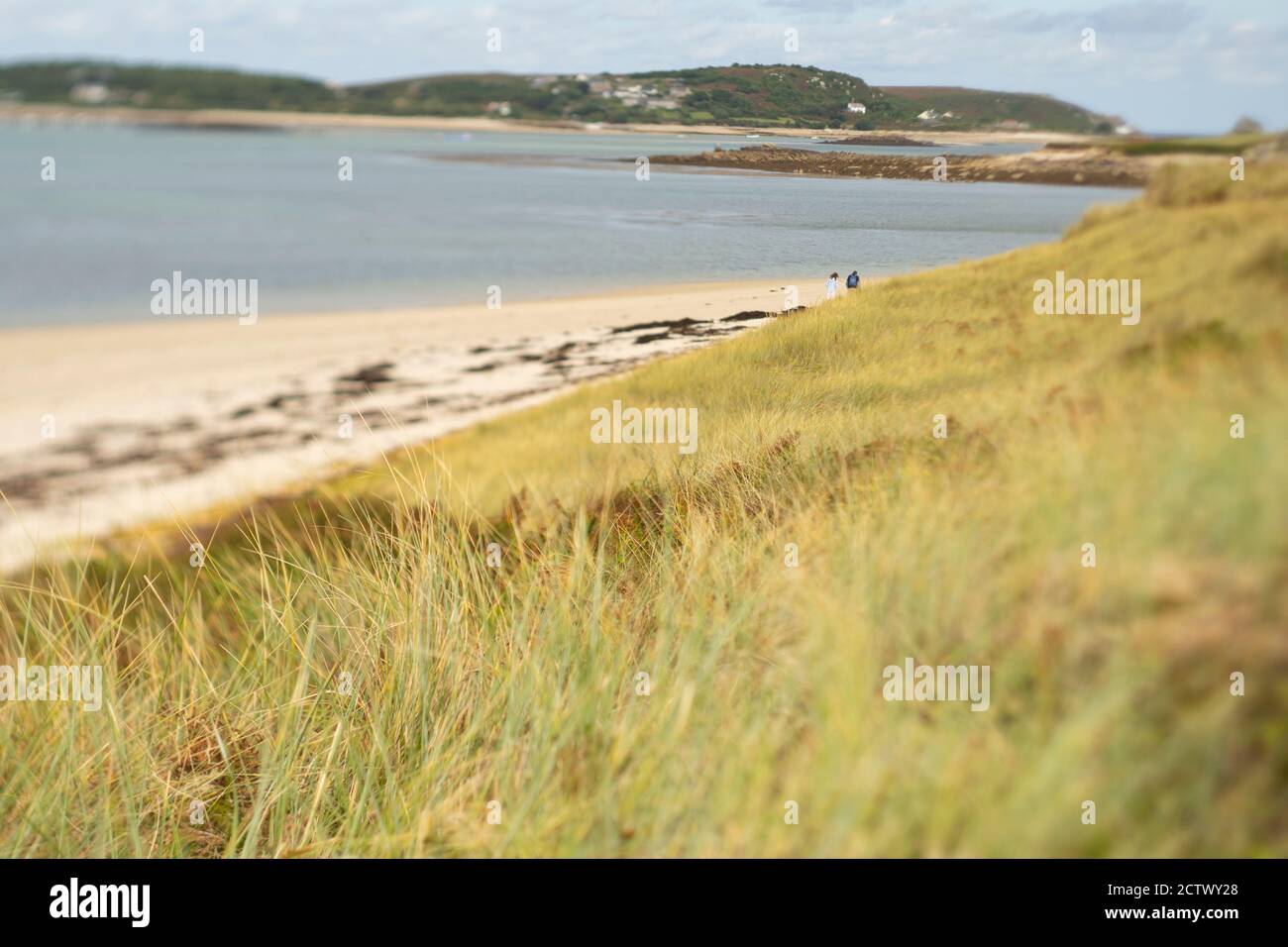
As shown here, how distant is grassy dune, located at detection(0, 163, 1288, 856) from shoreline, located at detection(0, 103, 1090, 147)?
978 mm

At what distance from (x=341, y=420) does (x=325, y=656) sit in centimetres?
1030

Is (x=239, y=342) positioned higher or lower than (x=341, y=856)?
higher

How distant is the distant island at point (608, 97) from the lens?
5441 millimetres

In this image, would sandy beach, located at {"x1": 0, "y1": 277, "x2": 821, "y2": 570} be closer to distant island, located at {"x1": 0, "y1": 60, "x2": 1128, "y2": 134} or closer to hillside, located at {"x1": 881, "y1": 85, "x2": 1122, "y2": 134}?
distant island, located at {"x1": 0, "y1": 60, "x2": 1128, "y2": 134}

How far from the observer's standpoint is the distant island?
5.44 meters

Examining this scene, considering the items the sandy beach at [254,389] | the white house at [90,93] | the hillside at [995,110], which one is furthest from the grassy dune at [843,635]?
the white house at [90,93]

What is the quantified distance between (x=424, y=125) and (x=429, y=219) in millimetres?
7267

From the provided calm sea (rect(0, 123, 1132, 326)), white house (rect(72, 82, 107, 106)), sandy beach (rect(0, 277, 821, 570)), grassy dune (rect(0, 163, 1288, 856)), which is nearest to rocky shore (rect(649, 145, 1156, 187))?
calm sea (rect(0, 123, 1132, 326))

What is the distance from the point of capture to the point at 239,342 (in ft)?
66.8

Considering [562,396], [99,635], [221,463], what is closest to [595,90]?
[562,396]

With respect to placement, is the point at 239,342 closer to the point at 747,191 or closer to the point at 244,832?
the point at 747,191
